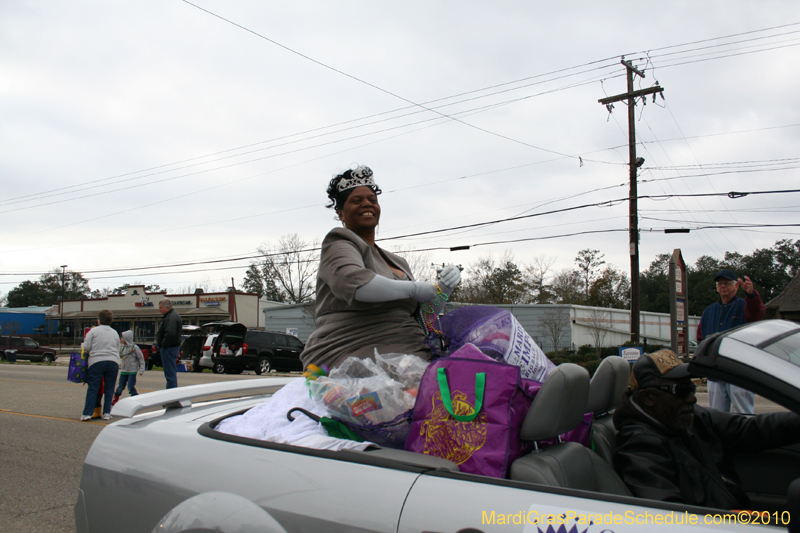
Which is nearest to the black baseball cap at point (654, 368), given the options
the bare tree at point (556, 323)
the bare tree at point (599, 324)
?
the bare tree at point (556, 323)

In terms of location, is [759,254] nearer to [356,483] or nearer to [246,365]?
[246,365]

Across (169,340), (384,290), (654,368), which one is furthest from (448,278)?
(169,340)

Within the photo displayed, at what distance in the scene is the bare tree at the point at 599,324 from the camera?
29.6 meters

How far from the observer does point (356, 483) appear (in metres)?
1.48

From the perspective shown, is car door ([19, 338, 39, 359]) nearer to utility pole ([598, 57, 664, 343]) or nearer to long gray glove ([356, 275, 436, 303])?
utility pole ([598, 57, 664, 343])

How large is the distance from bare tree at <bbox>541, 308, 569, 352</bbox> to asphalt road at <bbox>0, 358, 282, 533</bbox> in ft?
74.3

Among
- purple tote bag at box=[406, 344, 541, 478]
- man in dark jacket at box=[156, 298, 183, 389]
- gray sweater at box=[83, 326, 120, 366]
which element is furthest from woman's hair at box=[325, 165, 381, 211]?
man in dark jacket at box=[156, 298, 183, 389]

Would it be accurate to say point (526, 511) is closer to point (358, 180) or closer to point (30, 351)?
point (358, 180)

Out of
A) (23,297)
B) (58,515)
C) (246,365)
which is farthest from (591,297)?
(23,297)

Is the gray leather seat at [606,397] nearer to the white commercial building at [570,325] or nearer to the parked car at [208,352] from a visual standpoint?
the parked car at [208,352]

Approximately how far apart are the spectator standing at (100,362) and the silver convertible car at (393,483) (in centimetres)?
698

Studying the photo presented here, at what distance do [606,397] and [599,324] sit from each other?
101 feet

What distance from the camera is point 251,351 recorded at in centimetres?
1984

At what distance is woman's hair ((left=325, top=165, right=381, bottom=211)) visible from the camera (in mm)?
2559
